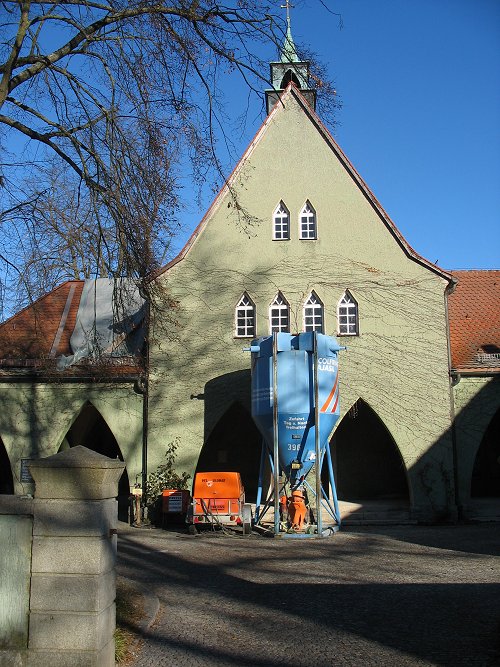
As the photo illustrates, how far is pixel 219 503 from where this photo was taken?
1623 centimetres

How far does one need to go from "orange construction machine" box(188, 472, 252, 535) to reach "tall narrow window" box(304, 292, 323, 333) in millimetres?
4889

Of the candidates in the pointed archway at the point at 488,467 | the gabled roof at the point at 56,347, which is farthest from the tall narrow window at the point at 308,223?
the pointed archway at the point at 488,467

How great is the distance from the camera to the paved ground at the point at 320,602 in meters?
6.31

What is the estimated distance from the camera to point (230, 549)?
44.4 ft

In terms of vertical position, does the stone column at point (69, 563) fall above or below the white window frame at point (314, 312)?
below

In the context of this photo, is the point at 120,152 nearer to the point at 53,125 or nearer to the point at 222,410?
the point at 53,125

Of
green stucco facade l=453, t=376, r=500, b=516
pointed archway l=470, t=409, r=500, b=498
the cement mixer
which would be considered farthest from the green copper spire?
pointed archway l=470, t=409, r=500, b=498

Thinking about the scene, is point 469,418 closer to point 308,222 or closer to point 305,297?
point 305,297

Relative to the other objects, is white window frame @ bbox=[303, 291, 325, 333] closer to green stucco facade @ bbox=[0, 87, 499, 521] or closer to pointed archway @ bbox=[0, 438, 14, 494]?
green stucco facade @ bbox=[0, 87, 499, 521]

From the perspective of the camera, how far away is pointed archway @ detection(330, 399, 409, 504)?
21.1 meters

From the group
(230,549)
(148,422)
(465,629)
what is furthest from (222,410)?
(465,629)

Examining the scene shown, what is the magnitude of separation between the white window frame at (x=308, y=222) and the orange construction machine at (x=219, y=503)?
6912 millimetres

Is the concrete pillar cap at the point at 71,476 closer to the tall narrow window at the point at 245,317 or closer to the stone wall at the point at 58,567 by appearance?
the stone wall at the point at 58,567

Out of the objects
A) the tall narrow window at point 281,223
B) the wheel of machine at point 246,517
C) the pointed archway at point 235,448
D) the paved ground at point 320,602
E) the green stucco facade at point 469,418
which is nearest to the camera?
the paved ground at point 320,602
